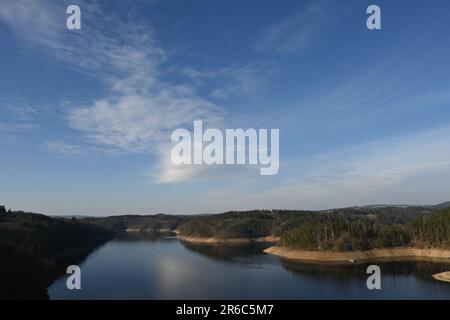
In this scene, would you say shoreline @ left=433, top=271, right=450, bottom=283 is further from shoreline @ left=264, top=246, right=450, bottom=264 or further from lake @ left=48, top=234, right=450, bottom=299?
shoreline @ left=264, top=246, right=450, bottom=264

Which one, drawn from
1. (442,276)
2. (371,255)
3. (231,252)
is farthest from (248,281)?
(231,252)

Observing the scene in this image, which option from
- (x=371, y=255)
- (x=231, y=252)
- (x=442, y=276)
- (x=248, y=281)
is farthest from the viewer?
(x=231, y=252)

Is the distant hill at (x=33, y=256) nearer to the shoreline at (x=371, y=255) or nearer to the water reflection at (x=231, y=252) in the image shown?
the water reflection at (x=231, y=252)

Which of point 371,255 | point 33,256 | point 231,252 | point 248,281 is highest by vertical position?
point 33,256

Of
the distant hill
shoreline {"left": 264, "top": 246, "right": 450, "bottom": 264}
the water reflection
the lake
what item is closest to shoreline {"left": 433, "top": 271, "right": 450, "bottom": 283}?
the lake

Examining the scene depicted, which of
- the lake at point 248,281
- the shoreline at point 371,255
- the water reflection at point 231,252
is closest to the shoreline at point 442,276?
the lake at point 248,281

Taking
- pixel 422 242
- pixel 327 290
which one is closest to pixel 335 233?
pixel 422 242

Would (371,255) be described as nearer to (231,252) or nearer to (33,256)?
(231,252)

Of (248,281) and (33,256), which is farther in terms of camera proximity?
(33,256)
